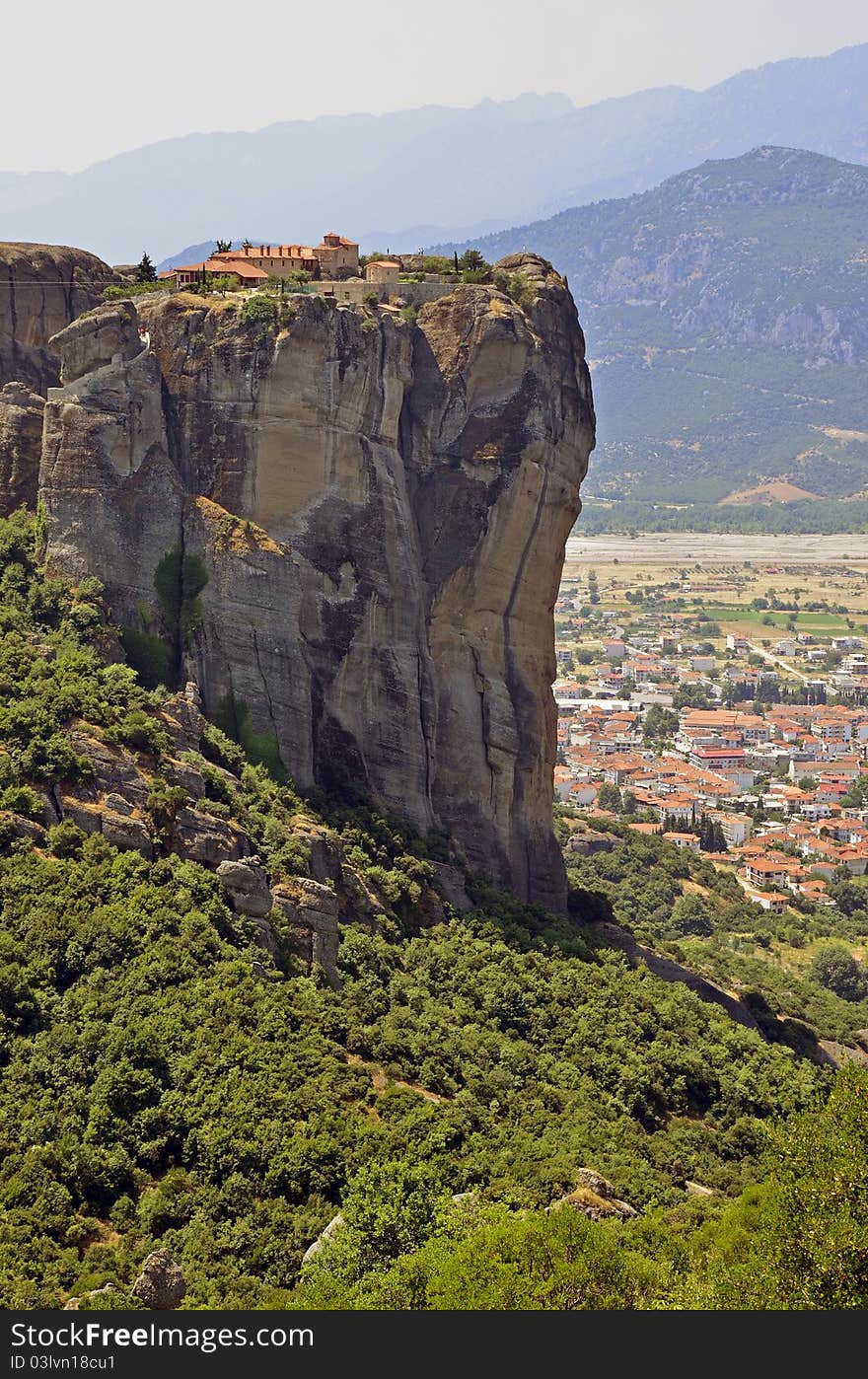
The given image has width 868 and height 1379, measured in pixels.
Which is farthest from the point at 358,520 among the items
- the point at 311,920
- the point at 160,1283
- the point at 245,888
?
the point at 160,1283

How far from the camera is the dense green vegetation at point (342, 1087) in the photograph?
29.9m

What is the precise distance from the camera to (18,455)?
5294 cm

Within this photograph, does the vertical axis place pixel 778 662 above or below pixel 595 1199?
below

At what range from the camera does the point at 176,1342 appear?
24.2 m

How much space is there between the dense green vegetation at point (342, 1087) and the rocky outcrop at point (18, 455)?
127 centimetres

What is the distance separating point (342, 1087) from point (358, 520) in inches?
767

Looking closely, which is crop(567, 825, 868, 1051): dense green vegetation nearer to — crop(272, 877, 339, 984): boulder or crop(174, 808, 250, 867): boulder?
crop(272, 877, 339, 984): boulder

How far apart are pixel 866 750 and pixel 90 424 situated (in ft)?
336

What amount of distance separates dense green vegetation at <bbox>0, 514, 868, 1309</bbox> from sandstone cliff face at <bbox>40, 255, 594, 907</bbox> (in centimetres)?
208

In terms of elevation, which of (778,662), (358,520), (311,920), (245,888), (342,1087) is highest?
(358,520)

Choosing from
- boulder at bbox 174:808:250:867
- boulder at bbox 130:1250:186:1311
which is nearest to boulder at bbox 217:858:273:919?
boulder at bbox 174:808:250:867

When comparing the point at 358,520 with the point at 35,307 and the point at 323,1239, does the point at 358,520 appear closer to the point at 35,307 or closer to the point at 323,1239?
the point at 35,307

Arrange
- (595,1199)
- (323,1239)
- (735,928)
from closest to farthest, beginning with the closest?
(323,1239), (595,1199), (735,928)

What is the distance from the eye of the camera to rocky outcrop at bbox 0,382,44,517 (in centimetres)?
5294
